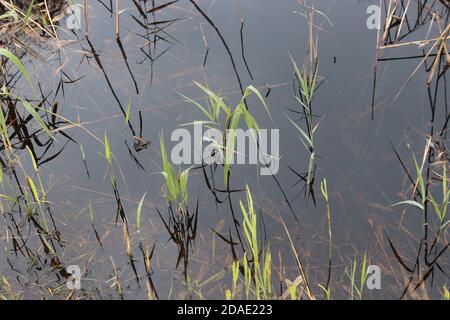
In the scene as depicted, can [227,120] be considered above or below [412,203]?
above

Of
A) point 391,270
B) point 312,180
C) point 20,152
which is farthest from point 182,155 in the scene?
point 391,270

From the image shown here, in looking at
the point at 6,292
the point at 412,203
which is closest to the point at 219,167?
the point at 412,203

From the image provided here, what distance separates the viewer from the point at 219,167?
175cm

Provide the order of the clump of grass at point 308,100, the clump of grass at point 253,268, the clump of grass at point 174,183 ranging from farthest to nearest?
the clump of grass at point 308,100 → the clump of grass at point 174,183 → the clump of grass at point 253,268

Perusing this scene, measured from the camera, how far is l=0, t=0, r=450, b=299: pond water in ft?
5.13

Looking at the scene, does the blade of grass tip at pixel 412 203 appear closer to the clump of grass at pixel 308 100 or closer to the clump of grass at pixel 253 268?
the clump of grass at pixel 308 100

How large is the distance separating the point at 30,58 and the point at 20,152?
459 millimetres

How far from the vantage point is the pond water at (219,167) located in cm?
156

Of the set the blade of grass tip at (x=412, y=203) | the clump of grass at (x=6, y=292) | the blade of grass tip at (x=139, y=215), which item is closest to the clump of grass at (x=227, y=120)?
the blade of grass tip at (x=139, y=215)

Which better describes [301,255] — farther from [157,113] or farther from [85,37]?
[85,37]

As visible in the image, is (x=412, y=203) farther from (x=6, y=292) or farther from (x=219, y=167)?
(x=6, y=292)

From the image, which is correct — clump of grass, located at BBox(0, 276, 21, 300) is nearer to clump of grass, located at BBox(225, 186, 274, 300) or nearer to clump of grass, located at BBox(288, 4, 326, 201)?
clump of grass, located at BBox(225, 186, 274, 300)

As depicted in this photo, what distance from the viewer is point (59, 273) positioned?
1606mm

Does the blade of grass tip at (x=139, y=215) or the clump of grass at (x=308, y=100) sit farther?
the clump of grass at (x=308, y=100)
